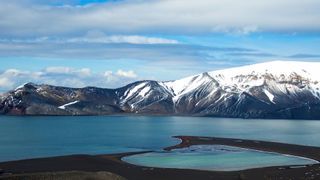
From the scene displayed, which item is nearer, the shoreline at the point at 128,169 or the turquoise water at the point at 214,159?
the shoreline at the point at 128,169

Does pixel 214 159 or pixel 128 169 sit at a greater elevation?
pixel 214 159

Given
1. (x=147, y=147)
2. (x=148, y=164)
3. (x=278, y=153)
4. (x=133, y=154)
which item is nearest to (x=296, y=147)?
(x=278, y=153)

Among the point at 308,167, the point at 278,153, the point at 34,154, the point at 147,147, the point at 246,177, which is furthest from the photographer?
the point at 147,147

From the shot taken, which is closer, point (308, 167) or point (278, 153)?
point (308, 167)

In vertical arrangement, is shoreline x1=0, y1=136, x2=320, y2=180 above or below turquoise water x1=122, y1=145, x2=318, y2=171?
below

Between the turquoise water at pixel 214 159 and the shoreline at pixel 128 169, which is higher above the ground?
the turquoise water at pixel 214 159

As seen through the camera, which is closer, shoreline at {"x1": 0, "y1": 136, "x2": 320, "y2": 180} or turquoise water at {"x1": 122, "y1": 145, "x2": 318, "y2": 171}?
shoreline at {"x1": 0, "y1": 136, "x2": 320, "y2": 180}

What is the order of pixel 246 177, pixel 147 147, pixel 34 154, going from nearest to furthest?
pixel 246 177, pixel 34 154, pixel 147 147

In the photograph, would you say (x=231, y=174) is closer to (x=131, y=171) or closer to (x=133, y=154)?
(x=131, y=171)
